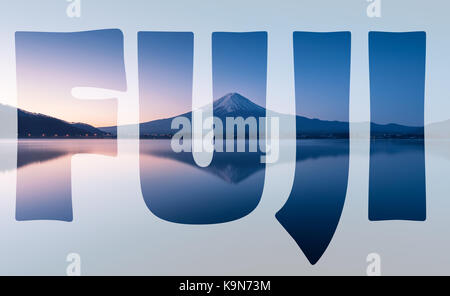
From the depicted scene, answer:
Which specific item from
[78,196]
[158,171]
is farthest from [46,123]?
[78,196]

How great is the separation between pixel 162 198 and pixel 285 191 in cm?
374

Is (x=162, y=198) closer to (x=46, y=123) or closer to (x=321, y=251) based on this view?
(x=321, y=251)

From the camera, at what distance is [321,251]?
208 inches

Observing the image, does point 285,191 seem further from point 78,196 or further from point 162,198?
point 78,196

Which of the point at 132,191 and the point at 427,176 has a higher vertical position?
the point at 427,176

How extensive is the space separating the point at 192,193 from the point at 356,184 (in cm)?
515

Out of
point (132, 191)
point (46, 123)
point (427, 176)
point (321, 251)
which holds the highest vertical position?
point (46, 123)

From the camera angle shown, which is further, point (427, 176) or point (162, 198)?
point (162, 198)
